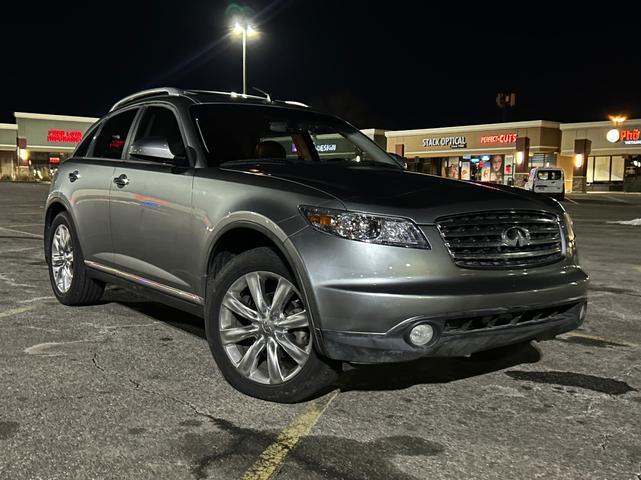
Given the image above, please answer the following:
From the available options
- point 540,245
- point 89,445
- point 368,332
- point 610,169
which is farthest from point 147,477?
point 610,169

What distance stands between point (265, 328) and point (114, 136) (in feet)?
9.48

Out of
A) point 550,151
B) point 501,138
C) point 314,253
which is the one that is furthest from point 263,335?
point 501,138

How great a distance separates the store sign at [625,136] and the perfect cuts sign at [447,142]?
35.5 ft

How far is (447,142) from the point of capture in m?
53.9

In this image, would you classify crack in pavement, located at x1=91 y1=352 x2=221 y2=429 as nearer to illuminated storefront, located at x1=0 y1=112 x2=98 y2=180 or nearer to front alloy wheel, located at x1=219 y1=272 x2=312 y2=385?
front alloy wheel, located at x1=219 y1=272 x2=312 y2=385

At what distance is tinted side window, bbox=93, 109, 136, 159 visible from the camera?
546cm

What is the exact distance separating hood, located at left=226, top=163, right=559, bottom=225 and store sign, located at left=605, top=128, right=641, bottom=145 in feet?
153

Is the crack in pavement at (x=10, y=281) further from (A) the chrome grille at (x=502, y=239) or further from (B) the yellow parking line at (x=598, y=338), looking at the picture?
(B) the yellow parking line at (x=598, y=338)

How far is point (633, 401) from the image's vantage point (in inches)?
146

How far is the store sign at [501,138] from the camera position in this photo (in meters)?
49.4

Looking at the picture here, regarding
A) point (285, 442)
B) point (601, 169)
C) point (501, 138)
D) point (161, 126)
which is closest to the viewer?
point (285, 442)

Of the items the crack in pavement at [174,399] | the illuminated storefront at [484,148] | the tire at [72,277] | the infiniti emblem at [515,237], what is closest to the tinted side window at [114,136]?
the tire at [72,277]

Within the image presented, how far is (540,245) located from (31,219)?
14934mm

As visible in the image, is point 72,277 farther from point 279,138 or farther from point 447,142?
point 447,142
